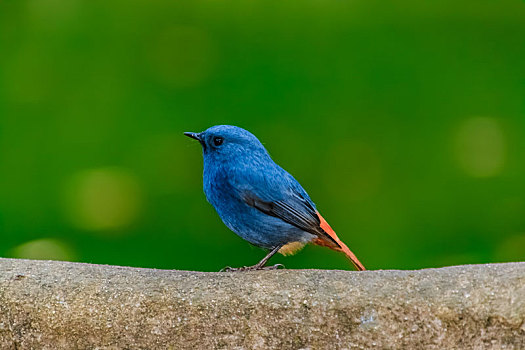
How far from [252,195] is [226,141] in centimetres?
22

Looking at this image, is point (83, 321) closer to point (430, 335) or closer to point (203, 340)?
point (203, 340)

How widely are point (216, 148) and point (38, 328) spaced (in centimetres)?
85

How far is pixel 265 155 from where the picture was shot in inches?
105

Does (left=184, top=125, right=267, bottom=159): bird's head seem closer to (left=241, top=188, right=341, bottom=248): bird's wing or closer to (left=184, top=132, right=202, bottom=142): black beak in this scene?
(left=184, top=132, right=202, bottom=142): black beak

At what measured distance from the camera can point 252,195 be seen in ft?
8.33

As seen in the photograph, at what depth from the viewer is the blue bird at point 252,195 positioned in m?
2.55

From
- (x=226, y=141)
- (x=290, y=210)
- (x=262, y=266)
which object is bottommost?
(x=262, y=266)

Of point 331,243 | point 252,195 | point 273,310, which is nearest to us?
point 273,310

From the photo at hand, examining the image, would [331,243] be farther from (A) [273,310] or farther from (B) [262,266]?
(A) [273,310]

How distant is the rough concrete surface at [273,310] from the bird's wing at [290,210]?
19 centimetres

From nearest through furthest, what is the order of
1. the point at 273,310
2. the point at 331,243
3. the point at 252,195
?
1. the point at 273,310
2. the point at 252,195
3. the point at 331,243

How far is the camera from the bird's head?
258 centimetres

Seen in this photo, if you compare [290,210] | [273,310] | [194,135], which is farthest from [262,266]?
[194,135]

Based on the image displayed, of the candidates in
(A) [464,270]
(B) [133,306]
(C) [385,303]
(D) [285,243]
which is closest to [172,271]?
(B) [133,306]
